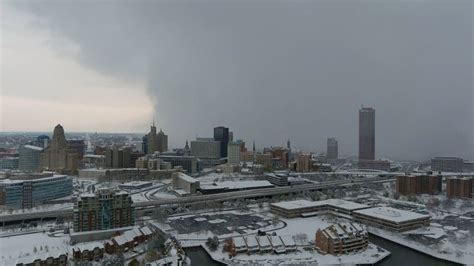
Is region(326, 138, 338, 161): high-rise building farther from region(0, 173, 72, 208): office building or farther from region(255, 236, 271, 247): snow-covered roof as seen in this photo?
region(255, 236, 271, 247): snow-covered roof

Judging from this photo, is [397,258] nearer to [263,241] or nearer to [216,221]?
[263,241]

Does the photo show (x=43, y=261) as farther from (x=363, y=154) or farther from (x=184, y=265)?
(x=363, y=154)

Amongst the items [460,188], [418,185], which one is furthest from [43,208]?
[460,188]

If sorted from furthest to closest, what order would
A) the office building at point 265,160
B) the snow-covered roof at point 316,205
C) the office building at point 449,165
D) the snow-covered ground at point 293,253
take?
1. the office building at point 265,160
2. the office building at point 449,165
3. the snow-covered roof at point 316,205
4. the snow-covered ground at point 293,253

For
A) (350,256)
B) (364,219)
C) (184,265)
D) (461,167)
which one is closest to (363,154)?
(461,167)

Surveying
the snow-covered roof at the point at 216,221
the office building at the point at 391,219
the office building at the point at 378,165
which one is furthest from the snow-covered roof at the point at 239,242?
the office building at the point at 378,165

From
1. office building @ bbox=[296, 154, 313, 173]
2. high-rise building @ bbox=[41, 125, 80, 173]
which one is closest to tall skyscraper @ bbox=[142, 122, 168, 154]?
high-rise building @ bbox=[41, 125, 80, 173]

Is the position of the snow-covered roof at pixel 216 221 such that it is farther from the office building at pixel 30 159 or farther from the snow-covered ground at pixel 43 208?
the office building at pixel 30 159
